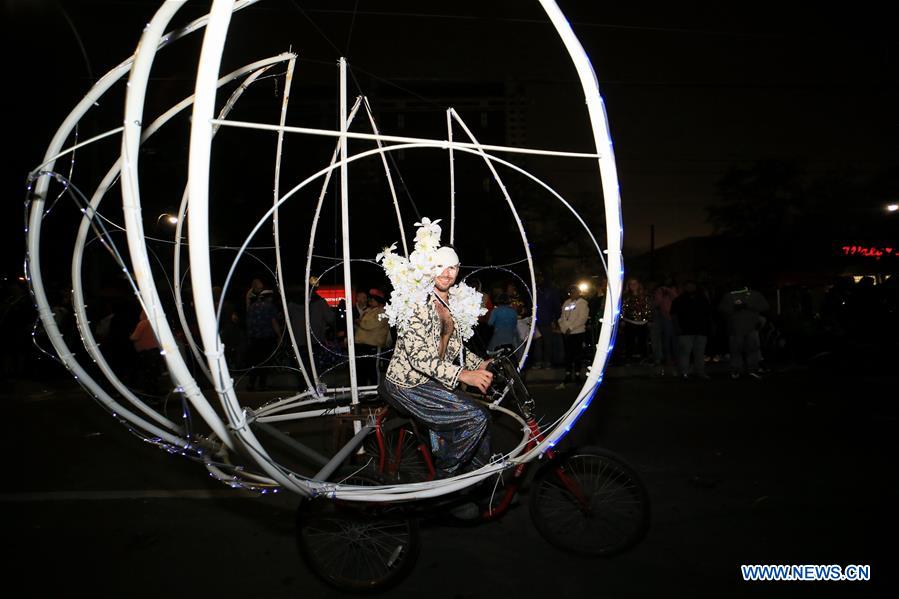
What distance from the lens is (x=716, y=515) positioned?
4766 mm

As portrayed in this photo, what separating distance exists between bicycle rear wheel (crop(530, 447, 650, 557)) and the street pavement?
132 mm

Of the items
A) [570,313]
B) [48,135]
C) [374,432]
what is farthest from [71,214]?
[374,432]

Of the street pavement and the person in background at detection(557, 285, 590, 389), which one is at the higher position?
the person in background at detection(557, 285, 590, 389)

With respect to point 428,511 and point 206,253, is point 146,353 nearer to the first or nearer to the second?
point 428,511

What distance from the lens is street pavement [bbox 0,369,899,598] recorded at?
379 centimetres

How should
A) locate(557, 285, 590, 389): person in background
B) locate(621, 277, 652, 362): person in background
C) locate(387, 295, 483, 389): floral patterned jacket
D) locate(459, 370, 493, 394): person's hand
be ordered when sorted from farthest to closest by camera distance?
locate(621, 277, 652, 362): person in background < locate(557, 285, 590, 389): person in background < locate(387, 295, 483, 389): floral patterned jacket < locate(459, 370, 493, 394): person's hand

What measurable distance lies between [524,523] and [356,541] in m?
1.41

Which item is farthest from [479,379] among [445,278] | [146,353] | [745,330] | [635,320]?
[745,330]

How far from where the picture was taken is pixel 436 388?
3920mm

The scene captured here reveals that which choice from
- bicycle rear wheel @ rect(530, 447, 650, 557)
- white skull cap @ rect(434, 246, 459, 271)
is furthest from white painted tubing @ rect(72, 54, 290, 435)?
bicycle rear wheel @ rect(530, 447, 650, 557)

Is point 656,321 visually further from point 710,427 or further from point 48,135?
point 48,135

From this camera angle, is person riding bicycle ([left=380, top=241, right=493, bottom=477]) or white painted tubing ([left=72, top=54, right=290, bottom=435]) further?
person riding bicycle ([left=380, top=241, right=493, bottom=477])

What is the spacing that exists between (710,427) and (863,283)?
342 inches

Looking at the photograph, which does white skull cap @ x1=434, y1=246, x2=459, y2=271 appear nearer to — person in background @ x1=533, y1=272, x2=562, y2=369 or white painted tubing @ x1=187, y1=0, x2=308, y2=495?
white painted tubing @ x1=187, y1=0, x2=308, y2=495
